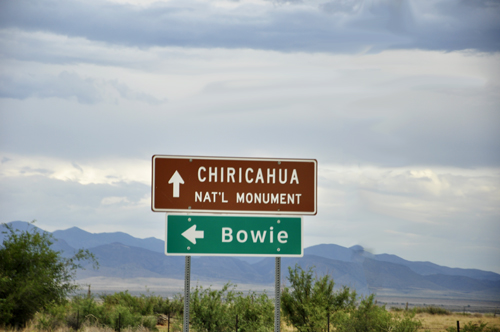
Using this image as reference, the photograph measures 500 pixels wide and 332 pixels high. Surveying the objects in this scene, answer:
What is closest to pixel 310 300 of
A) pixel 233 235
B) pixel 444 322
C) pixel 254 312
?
pixel 254 312

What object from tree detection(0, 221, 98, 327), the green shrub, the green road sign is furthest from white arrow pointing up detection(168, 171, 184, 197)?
tree detection(0, 221, 98, 327)

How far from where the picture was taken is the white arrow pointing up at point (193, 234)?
8445 mm

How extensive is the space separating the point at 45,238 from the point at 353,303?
12263 mm

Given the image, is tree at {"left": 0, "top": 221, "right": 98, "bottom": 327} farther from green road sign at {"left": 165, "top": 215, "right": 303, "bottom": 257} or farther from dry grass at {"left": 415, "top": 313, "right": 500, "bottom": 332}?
dry grass at {"left": 415, "top": 313, "right": 500, "bottom": 332}

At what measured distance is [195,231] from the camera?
335 inches

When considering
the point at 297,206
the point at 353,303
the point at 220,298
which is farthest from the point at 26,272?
the point at 297,206

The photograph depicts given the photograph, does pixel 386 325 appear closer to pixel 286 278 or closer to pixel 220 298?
pixel 286 278

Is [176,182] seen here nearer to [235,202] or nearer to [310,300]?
[235,202]

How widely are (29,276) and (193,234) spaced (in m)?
13.1

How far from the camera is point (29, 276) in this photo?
19.0 meters

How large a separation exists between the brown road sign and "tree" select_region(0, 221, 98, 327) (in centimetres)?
1257

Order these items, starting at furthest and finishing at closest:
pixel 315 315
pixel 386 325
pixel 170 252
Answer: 1. pixel 315 315
2. pixel 386 325
3. pixel 170 252

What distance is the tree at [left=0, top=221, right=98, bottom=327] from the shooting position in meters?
18.6

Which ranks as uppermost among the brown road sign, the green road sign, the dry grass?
the brown road sign
